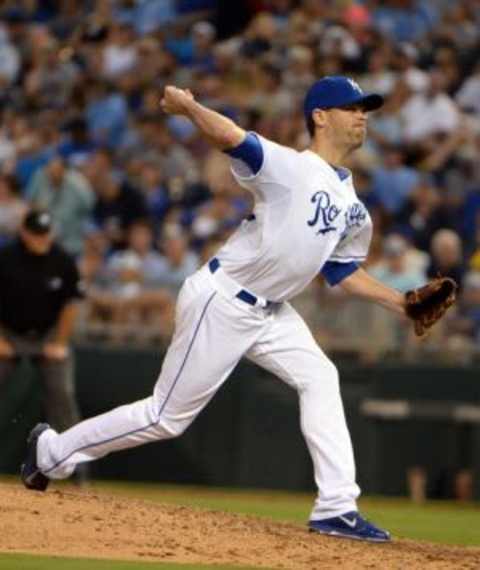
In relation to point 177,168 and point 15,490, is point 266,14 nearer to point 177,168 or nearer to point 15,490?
point 177,168

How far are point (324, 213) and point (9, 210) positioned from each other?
833 centimetres

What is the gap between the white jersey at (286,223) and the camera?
314 inches

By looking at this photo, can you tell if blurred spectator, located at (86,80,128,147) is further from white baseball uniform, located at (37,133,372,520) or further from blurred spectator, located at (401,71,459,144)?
white baseball uniform, located at (37,133,372,520)

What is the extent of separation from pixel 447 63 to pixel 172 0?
12.5 ft

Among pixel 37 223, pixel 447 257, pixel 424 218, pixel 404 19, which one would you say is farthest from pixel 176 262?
pixel 404 19

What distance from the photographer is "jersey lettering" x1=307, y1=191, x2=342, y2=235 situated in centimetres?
807

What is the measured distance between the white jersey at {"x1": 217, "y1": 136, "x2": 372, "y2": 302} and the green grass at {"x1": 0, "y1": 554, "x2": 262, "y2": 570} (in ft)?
4.55

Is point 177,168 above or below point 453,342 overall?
above

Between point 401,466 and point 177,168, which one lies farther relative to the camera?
point 177,168

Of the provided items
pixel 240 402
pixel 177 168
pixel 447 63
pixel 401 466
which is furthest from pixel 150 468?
pixel 447 63

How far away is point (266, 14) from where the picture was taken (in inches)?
733

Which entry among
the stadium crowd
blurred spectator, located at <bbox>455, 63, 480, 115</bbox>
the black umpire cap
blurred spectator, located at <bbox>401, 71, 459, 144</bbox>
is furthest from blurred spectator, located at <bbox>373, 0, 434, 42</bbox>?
the black umpire cap

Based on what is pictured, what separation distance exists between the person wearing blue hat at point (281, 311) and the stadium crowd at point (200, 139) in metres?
5.58

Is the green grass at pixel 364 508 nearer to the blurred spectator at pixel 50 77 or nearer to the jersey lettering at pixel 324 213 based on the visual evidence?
the jersey lettering at pixel 324 213
